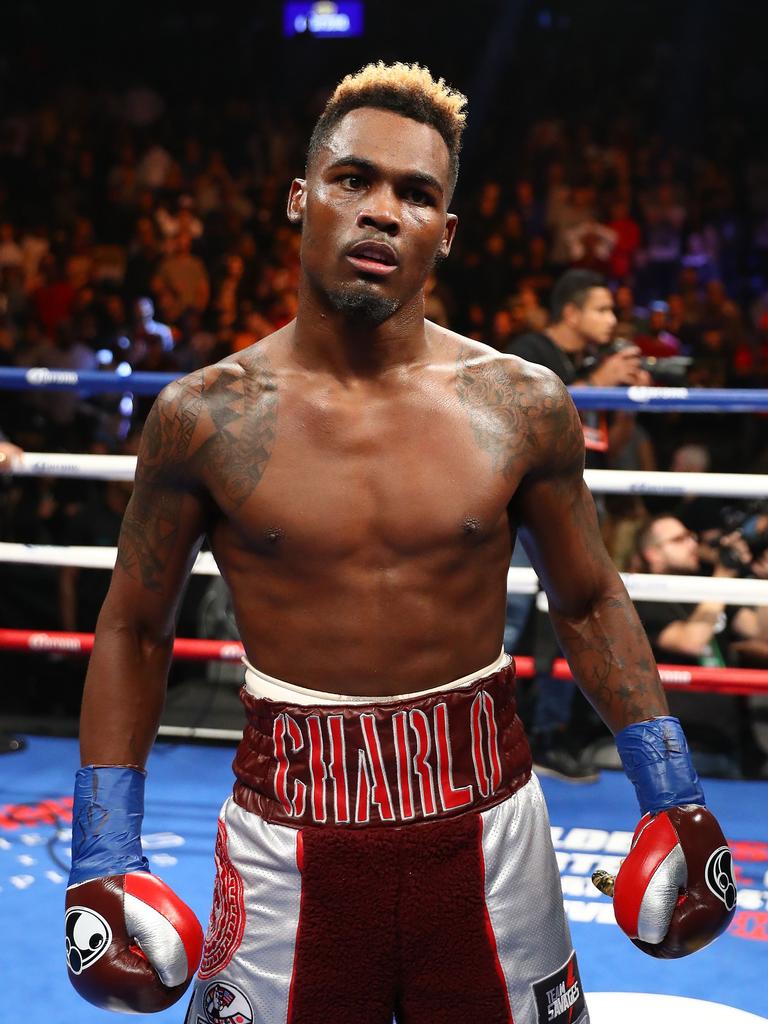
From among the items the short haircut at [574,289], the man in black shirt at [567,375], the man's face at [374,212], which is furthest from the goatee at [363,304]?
the short haircut at [574,289]

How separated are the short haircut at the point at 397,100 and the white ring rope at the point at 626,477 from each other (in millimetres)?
1505

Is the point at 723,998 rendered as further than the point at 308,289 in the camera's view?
Yes

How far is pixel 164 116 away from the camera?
1084 cm

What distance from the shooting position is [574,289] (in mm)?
3994

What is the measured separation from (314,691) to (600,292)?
2727 millimetres

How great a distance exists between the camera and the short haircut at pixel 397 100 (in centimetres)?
153

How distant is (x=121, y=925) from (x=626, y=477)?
6.84 ft

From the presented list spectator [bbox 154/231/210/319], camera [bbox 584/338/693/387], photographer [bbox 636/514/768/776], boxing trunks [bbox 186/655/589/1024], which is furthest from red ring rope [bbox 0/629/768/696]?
spectator [bbox 154/231/210/319]

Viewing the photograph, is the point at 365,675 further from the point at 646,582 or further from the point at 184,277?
the point at 184,277

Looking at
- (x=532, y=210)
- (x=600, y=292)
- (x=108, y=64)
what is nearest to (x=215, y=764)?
(x=600, y=292)

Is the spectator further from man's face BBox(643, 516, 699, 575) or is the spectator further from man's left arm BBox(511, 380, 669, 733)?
man's left arm BBox(511, 380, 669, 733)

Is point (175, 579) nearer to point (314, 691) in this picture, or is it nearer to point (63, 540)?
point (314, 691)

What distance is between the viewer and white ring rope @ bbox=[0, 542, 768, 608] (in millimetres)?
3102

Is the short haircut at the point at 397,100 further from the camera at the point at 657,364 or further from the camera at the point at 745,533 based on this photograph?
the camera at the point at 745,533
